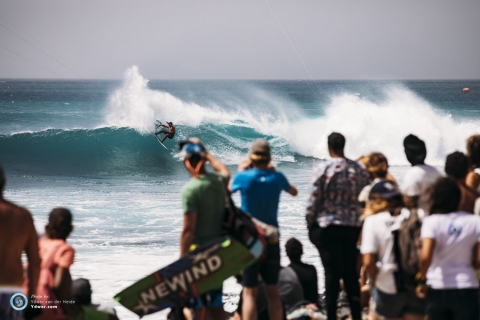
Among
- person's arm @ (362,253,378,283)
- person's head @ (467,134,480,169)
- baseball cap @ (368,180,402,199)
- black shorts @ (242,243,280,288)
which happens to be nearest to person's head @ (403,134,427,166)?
person's head @ (467,134,480,169)

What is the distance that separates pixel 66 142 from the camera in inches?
1074

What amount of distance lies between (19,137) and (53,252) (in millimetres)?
25942

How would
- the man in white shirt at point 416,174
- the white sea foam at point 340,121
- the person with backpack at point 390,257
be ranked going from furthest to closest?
the white sea foam at point 340,121 → the man in white shirt at point 416,174 → the person with backpack at point 390,257

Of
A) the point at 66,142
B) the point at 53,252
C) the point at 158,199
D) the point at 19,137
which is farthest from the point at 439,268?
the point at 19,137

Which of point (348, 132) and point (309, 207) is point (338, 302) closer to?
point (309, 207)

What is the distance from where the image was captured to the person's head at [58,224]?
13.4 feet

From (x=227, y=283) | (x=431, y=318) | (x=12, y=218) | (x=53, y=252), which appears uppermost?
(x=12, y=218)

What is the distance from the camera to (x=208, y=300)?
4.51m

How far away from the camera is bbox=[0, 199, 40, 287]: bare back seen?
3.30 meters

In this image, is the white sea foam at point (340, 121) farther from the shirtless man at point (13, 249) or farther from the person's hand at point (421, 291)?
the shirtless man at point (13, 249)

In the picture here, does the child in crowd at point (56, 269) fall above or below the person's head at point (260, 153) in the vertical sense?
below

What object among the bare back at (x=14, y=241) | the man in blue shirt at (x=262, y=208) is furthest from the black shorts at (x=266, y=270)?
the bare back at (x=14, y=241)

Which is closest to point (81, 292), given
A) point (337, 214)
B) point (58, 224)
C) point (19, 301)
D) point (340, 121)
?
point (58, 224)

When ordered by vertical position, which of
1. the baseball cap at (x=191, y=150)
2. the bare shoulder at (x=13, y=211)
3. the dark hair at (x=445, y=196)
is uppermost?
the baseball cap at (x=191, y=150)
